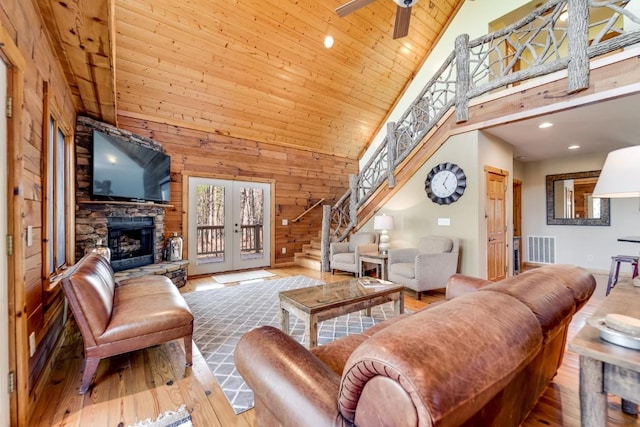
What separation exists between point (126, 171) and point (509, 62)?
19.1 ft

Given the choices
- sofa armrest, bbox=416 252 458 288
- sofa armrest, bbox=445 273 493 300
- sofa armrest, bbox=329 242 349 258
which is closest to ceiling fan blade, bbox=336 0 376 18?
sofa armrest, bbox=445 273 493 300

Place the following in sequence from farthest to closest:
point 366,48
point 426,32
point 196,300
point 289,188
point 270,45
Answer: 1. point 289,188
2. point 426,32
3. point 366,48
4. point 270,45
5. point 196,300

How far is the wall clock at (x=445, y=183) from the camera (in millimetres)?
4375

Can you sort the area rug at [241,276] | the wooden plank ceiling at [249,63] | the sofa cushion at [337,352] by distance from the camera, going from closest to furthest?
the sofa cushion at [337,352] < the wooden plank ceiling at [249,63] < the area rug at [241,276]

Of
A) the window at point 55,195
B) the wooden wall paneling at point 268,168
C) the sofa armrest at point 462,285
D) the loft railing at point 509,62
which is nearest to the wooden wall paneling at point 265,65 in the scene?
the wooden wall paneling at point 268,168

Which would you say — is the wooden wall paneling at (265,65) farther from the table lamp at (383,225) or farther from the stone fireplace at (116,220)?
the table lamp at (383,225)

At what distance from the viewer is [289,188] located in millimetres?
6758

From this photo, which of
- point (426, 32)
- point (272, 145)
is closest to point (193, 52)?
point (272, 145)

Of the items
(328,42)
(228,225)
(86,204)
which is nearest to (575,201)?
(328,42)

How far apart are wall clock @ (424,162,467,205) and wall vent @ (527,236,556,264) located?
3392 millimetres

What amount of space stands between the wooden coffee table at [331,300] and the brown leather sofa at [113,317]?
80 centimetres

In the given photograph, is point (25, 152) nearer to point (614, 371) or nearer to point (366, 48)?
point (614, 371)

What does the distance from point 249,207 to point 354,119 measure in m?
3.22

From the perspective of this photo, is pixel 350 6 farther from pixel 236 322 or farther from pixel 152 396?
pixel 152 396
